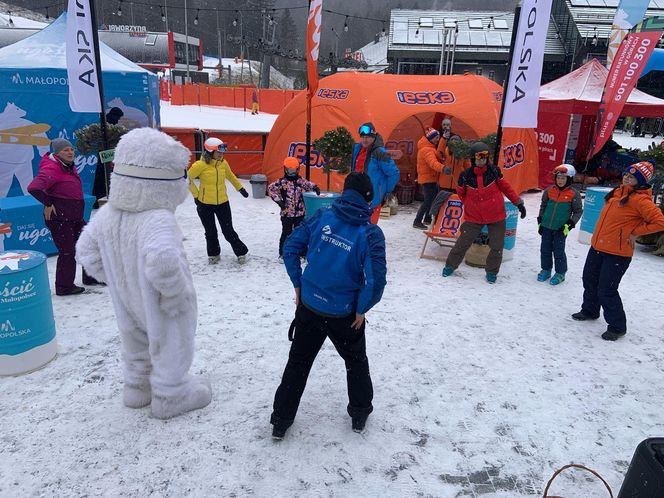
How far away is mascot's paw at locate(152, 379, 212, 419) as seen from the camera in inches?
133

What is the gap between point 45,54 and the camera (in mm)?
8938

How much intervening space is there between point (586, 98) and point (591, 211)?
223 inches

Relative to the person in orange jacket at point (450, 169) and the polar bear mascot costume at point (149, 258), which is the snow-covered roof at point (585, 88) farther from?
the polar bear mascot costume at point (149, 258)

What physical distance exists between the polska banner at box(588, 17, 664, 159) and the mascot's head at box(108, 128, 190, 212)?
10.0 meters

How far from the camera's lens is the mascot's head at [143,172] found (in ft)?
9.66

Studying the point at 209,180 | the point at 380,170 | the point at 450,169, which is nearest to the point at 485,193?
the point at 380,170

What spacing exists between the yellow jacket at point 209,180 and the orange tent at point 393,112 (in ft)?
13.5

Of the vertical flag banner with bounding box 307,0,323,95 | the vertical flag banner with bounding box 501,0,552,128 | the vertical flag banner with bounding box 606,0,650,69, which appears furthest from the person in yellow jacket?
the vertical flag banner with bounding box 606,0,650,69

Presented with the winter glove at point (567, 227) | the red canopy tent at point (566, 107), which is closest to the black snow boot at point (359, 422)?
the winter glove at point (567, 227)

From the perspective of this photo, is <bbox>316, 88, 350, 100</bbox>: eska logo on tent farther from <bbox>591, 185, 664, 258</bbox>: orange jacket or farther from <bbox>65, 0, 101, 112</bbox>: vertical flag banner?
<bbox>591, 185, 664, 258</bbox>: orange jacket

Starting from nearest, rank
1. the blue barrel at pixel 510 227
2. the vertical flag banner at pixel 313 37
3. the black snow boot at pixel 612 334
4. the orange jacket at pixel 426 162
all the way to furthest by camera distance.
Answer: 1. the black snow boot at pixel 612 334
2. the blue barrel at pixel 510 227
3. the vertical flag banner at pixel 313 37
4. the orange jacket at pixel 426 162

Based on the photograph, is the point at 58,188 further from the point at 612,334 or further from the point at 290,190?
the point at 612,334

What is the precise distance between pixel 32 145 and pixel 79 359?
Answer: 612cm

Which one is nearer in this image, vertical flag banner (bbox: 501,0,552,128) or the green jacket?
the green jacket
